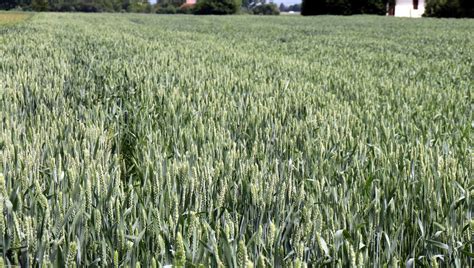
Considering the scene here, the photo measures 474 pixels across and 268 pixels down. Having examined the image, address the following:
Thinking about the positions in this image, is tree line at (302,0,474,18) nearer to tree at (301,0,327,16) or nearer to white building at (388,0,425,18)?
tree at (301,0,327,16)

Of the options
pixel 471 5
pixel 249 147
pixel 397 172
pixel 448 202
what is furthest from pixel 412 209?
pixel 471 5

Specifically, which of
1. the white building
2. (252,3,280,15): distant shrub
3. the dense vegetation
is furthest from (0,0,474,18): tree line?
the dense vegetation

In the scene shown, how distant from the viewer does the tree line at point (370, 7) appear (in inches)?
1940

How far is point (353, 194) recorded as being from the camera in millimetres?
2047

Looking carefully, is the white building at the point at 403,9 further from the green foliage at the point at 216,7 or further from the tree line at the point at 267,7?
the green foliage at the point at 216,7

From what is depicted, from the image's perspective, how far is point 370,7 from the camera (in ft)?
192

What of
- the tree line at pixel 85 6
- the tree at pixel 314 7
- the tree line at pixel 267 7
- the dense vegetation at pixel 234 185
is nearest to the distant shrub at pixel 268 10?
the tree line at pixel 267 7

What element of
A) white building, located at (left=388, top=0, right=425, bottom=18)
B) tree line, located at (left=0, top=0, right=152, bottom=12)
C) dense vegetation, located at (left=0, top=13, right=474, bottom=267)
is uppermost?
tree line, located at (left=0, top=0, right=152, bottom=12)

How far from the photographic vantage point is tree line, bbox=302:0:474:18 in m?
49.3

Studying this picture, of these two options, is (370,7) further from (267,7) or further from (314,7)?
(267,7)

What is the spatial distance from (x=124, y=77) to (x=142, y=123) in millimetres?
2131

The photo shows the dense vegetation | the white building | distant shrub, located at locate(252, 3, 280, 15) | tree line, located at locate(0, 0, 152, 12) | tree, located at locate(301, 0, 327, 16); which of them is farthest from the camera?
distant shrub, located at locate(252, 3, 280, 15)

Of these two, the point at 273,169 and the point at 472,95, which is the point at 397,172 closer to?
the point at 273,169

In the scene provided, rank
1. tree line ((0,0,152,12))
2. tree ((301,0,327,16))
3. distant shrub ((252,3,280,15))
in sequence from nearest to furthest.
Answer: tree ((301,0,327,16)) → tree line ((0,0,152,12)) → distant shrub ((252,3,280,15))
